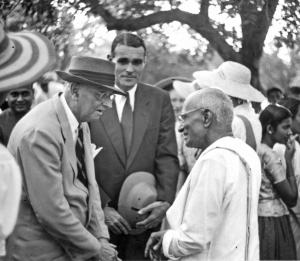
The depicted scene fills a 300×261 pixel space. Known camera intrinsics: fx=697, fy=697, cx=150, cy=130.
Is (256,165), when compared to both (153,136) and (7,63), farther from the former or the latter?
(7,63)

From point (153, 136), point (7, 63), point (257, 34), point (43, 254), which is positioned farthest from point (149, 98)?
point (7, 63)

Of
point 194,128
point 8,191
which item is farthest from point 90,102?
point 8,191

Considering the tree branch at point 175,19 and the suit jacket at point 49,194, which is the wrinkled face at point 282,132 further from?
the suit jacket at point 49,194

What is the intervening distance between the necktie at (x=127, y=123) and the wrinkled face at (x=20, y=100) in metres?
1.48

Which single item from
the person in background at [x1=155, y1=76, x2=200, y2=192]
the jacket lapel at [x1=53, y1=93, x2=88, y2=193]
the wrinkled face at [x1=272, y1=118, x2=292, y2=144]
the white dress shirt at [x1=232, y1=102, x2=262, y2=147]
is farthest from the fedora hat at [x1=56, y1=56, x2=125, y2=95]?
the wrinkled face at [x1=272, y1=118, x2=292, y2=144]

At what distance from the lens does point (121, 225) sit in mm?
4953

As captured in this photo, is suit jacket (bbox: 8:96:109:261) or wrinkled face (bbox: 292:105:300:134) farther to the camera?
wrinkled face (bbox: 292:105:300:134)

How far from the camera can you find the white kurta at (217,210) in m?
3.86

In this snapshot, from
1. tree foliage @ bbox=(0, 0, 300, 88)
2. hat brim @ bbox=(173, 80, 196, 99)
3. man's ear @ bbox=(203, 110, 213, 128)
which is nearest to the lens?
man's ear @ bbox=(203, 110, 213, 128)

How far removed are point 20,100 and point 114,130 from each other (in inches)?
61.2

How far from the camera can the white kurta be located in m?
3.86

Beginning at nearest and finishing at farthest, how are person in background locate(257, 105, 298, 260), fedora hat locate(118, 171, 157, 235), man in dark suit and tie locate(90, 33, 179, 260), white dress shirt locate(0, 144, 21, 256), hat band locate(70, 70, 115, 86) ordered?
white dress shirt locate(0, 144, 21, 256) → hat band locate(70, 70, 115, 86) → fedora hat locate(118, 171, 157, 235) → man in dark suit and tie locate(90, 33, 179, 260) → person in background locate(257, 105, 298, 260)

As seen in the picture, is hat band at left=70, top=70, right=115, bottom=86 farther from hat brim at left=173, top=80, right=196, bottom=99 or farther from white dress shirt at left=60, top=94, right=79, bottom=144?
hat brim at left=173, top=80, right=196, bottom=99

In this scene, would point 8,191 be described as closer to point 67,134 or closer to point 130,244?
point 67,134
